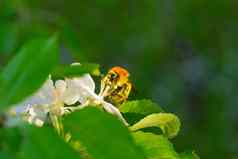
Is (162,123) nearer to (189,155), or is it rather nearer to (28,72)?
(189,155)

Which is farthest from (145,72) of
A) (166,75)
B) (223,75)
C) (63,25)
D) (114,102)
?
(114,102)

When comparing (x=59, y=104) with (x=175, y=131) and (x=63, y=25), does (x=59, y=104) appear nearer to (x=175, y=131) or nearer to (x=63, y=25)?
(x=175, y=131)

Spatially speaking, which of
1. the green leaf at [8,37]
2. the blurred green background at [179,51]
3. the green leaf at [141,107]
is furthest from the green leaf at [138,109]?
the blurred green background at [179,51]

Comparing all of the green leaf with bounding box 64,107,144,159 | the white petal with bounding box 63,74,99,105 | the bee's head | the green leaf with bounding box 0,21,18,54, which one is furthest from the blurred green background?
the green leaf with bounding box 64,107,144,159

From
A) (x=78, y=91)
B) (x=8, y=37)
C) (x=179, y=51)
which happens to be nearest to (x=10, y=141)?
(x=78, y=91)

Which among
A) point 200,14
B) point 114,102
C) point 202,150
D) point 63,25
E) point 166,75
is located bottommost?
point 202,150
